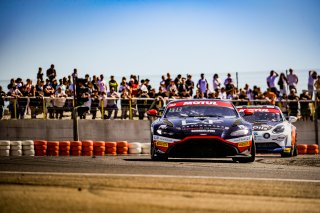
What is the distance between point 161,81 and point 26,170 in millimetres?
14743

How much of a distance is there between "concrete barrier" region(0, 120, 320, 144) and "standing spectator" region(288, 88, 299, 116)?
5.27 meters

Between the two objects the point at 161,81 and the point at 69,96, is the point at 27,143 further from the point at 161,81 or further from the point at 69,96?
the point at 161,81

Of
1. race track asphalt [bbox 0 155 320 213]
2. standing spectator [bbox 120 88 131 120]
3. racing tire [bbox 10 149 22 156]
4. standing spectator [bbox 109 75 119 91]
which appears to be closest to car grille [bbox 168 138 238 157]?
race track asphalt [bbox 0 155 320 213]

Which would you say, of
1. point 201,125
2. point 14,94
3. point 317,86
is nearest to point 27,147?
point 14,94

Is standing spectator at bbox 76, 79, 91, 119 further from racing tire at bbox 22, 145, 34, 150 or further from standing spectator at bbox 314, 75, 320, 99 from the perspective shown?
standing spectator at bbox 314, 75, 320, 99

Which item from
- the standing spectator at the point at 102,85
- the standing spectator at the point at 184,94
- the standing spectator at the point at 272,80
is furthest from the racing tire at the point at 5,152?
the standing spectator at the point at 272,80

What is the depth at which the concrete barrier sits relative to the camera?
78.9ft

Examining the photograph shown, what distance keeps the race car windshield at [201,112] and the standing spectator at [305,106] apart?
10.5 metres

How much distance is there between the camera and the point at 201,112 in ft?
46.4

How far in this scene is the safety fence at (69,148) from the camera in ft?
59.2

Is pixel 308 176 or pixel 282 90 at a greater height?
pixel 282 90

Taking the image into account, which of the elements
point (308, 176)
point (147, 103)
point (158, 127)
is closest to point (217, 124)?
point (158, 127)

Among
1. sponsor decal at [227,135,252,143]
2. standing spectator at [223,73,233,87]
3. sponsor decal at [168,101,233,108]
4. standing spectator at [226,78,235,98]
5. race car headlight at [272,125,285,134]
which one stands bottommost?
sponsor decal at [227,135,252,143]

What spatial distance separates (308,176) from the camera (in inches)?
374
